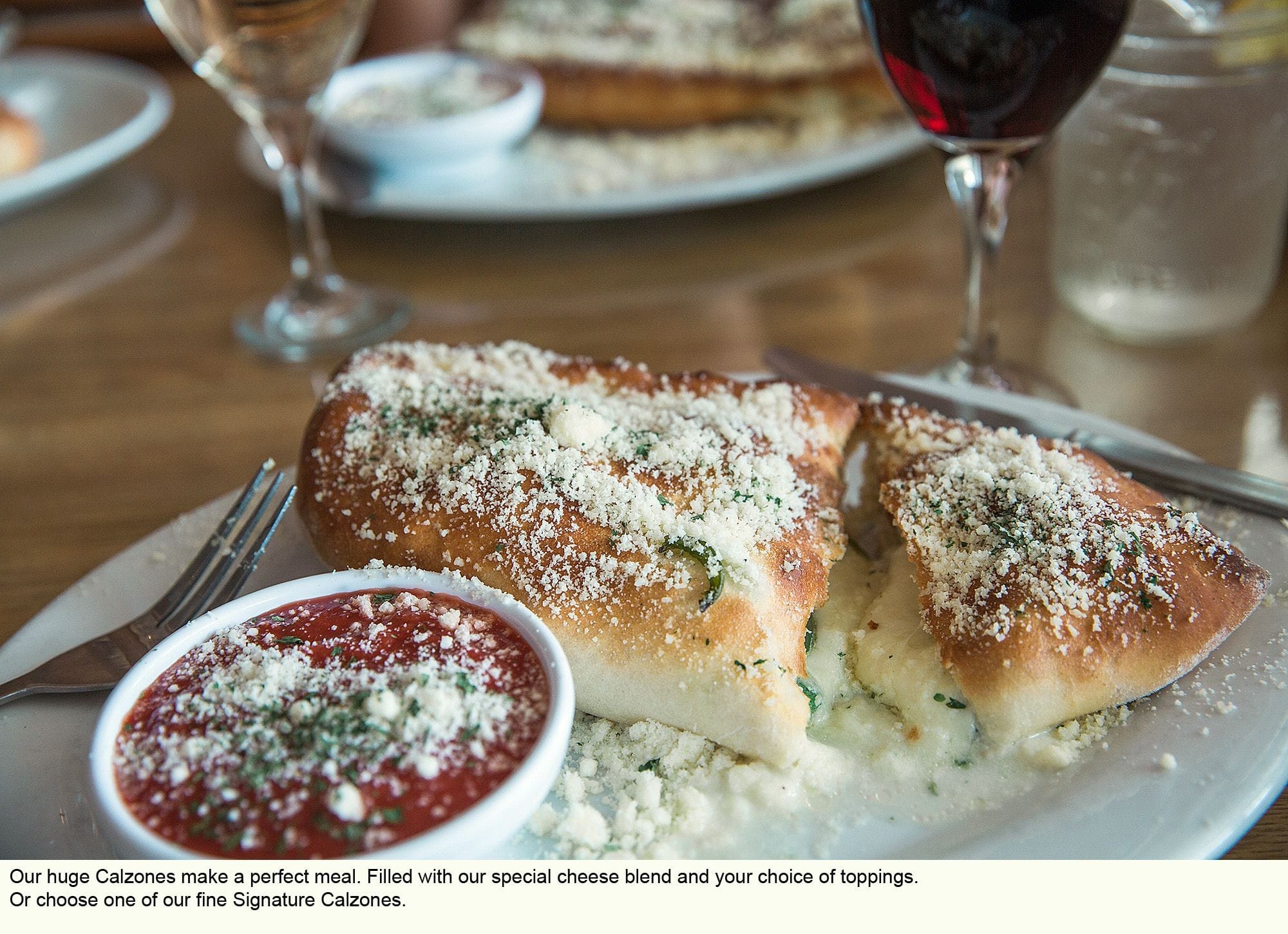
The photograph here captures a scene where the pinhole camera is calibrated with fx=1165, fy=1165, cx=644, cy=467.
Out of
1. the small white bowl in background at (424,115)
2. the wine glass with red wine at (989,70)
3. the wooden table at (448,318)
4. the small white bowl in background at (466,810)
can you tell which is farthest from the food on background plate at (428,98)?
the small white bowl in background at (466,810)

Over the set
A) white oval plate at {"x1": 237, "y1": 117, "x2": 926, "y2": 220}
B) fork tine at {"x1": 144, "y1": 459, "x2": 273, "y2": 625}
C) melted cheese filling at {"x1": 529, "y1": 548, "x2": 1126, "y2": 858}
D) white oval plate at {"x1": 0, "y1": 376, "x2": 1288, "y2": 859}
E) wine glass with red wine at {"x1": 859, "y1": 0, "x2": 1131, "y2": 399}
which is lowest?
white oval plate at {"x1": 237, "y1": 117, "x2": 926, "y2": 220}

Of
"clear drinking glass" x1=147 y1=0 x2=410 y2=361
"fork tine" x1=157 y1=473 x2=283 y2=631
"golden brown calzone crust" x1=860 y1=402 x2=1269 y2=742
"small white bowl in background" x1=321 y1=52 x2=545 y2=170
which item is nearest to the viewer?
"golden brown calzone crust" x1=860 y1=402 x2=1269 y2=742

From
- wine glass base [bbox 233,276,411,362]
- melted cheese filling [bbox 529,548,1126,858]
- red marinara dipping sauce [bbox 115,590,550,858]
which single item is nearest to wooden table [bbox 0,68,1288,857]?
wine glass base [bbox 233,276,411,362]

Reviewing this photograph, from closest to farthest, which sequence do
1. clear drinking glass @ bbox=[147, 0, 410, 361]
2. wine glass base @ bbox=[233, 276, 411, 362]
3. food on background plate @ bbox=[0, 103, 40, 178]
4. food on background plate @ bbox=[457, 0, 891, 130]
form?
clear drinking glass @ bbox=[147, 0, 410, 361] < wine glass base @ bbox=[233, 276, 411, 362] < food on background plate @ bbox=[0, 103, 40, 178] < food on background plate @ bbox=[457, 0, 891, 130]

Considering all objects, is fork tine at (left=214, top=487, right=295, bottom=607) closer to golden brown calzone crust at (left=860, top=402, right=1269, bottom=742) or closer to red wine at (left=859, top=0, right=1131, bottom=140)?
golden brown calzone crust at (left=860, top=402, right=1269, bottom=742)
